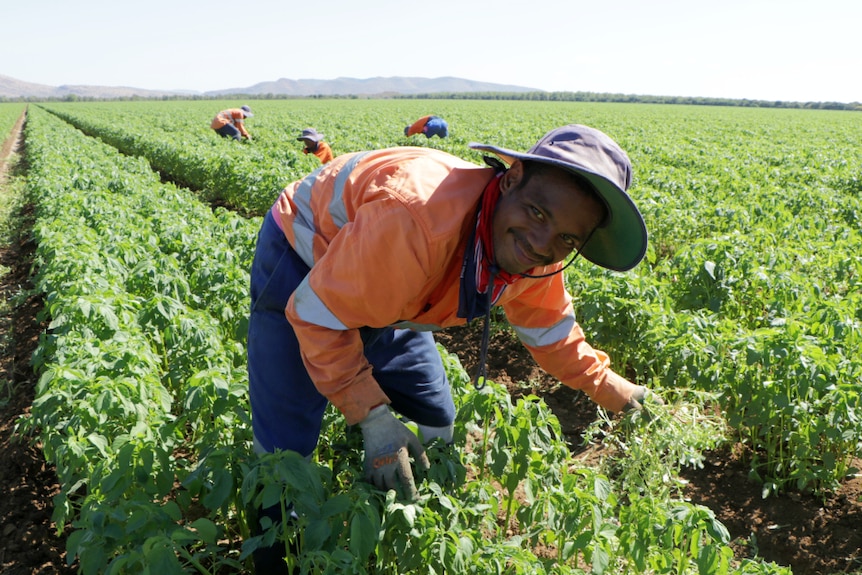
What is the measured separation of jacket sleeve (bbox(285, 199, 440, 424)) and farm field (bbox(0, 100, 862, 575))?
320 mm

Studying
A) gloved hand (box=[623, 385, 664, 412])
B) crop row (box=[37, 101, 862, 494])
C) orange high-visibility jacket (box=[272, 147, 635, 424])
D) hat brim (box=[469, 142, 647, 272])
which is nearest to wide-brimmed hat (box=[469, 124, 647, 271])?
hat brim (box=[469, 142, 647, 272])

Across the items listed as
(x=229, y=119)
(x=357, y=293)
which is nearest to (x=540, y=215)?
(x=357, y=293)

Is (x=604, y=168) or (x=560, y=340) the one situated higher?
(x=604, y=168)

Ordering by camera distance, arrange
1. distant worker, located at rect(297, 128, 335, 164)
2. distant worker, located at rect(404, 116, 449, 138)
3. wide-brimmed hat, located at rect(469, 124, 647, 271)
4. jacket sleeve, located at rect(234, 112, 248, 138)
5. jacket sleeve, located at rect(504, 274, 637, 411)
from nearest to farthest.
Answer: wide-brimmed hat, located at rect(469, 124, 647, 271), jacket sleeve, located at rect(504, 274, 637, 411), distant worker, located at rect(297, 128, 335, 164), distant worker, located at rect(404, 116, 449, 138), jacket sleeve, located at rect(234, 112, 248, 138)

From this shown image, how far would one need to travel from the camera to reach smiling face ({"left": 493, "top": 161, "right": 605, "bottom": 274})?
1.98 metres

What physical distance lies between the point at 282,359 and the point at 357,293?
626mm

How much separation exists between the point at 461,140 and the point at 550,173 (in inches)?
721

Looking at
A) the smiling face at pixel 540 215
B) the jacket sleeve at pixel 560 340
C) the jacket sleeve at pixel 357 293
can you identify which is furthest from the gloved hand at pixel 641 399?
the jacket sleeve at pixel 357 293

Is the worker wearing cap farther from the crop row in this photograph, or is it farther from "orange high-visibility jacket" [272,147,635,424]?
the crop row

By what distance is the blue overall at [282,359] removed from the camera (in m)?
2.54

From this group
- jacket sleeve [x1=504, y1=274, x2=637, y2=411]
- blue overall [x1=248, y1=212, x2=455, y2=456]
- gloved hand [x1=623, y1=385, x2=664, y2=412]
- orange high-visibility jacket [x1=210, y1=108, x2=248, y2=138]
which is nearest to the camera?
blue overall [x1=248, y1=212, x2=455, y2=456]

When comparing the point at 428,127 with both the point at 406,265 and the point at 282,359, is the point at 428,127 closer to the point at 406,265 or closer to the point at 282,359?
the point at 282,359

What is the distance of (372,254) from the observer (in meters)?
2.02

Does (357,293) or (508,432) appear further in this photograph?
(508,432)
